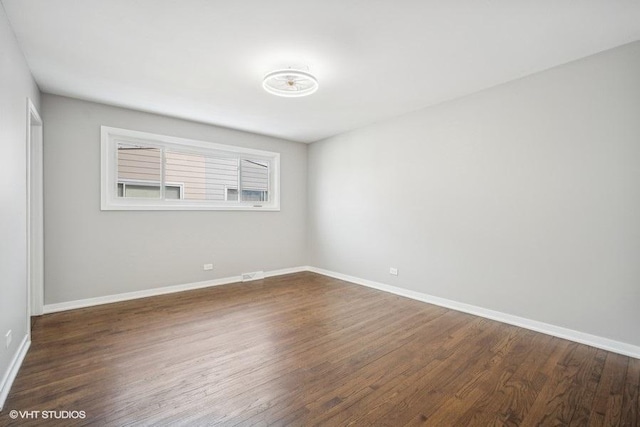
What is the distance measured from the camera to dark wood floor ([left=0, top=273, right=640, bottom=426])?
1.74 m

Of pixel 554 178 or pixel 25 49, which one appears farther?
pixel 554 178

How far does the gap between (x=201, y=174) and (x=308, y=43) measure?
9.97 feet

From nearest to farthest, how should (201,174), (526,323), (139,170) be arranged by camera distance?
(526,323) → (139,170) → (201,174)

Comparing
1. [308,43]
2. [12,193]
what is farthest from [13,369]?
[308,43]

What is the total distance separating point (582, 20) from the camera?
2148 mm

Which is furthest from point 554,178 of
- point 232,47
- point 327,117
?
point 232,47

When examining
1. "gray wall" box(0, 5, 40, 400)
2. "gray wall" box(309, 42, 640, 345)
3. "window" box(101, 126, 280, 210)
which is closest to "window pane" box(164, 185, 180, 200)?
"window" box(101, 126, 280, 210)

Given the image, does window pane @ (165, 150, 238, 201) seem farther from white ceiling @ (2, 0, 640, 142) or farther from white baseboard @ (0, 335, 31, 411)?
white baseboard @ (0, 335, 31, 411)

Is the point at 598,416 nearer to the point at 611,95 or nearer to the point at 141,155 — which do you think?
the point at 611,95

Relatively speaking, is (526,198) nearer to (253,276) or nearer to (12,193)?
(253,276)

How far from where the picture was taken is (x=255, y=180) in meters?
5.38

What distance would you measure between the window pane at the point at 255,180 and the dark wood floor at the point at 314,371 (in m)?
2.43

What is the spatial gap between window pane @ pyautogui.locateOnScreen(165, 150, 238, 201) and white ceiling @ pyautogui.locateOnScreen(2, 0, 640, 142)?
105 centimetres

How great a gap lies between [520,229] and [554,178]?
23.1 inches
